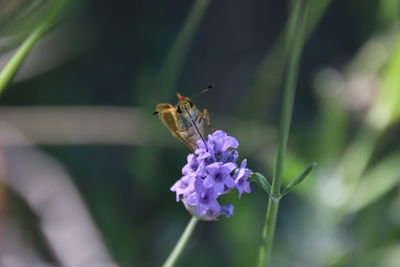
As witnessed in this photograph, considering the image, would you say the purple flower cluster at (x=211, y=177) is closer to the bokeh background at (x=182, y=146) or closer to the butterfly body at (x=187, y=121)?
the butterfly body at (x=187, y=121)

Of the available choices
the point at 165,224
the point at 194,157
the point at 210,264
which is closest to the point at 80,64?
the point at 165,224

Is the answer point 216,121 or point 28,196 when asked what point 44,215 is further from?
point 216,121

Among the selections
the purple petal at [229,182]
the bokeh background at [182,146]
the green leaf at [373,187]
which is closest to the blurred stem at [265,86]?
the bokeh background at [182,146]

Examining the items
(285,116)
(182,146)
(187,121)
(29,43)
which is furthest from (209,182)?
(182,146)

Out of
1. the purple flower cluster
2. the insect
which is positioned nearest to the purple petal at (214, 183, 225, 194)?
the purple flower cluster

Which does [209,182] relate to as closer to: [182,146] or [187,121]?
[187,121]

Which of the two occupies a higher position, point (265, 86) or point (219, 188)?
point (219, 188)
